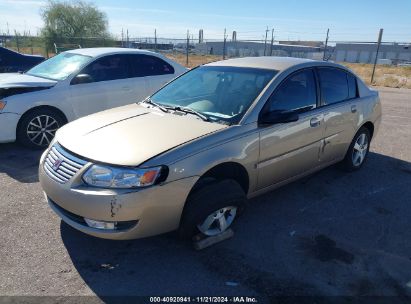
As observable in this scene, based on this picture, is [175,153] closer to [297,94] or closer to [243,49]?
[297,94]

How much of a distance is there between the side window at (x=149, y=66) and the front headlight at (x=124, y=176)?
172 inches

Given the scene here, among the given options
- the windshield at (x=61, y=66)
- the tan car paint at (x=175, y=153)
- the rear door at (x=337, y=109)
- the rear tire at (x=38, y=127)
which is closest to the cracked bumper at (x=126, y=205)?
the tan car paint at (x=175, y=153)

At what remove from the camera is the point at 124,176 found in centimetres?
284

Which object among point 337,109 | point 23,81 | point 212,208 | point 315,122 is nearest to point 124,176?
point 212,208

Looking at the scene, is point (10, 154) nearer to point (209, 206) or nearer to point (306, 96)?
point (209, 206)

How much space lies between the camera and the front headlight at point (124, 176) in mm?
2836

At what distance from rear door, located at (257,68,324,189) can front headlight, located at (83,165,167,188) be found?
47.5 inches

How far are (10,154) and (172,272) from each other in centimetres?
398

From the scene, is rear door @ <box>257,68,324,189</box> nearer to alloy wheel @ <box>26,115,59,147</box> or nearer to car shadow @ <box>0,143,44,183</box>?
car shadow @ <box>0,143,44,183</box>

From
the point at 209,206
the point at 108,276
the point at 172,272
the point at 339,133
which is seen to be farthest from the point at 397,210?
the point at 108,276

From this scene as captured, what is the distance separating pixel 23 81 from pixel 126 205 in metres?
4.19

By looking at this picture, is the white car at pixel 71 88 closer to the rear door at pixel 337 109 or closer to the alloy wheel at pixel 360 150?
the rear door at pixel 337 109

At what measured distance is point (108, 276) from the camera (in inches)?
115

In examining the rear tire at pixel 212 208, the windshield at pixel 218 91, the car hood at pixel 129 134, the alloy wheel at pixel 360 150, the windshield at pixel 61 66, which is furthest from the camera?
the windshield at pixel 61 66
